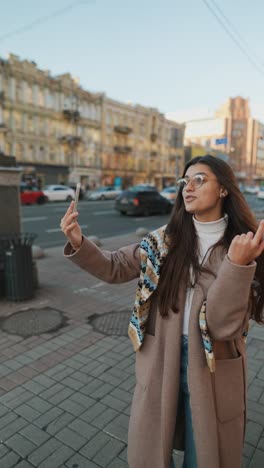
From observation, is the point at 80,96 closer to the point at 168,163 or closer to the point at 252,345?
the point at 168,163

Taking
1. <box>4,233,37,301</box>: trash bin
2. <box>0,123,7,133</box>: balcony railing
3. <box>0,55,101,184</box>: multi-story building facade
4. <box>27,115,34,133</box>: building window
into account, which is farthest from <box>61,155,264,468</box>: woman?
<box>27,115,34,133</box>: building window

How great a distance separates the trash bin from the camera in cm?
540

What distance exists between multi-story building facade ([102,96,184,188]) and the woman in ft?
145

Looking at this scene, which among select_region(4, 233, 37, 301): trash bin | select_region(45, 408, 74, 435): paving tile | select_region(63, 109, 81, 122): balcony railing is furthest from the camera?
select_region(63, 109, 81, 122): balcony railing

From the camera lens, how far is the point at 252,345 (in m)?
4.20

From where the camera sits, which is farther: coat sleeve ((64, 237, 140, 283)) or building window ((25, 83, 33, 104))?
building window ((25, 83, 33, 104))

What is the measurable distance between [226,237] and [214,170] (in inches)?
12.6

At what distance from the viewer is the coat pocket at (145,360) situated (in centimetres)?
170

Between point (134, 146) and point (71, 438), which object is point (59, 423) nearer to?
point (71, 438)

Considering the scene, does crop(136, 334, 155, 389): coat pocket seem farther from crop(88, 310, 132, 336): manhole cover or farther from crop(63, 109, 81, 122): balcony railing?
crop(63, 109, 81, 122): balcony railing

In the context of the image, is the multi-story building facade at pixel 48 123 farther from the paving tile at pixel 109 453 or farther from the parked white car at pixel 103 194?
the paving tile at pixel 109 453

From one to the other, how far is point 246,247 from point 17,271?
474cm

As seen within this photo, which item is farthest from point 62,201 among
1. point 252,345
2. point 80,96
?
point 252,345

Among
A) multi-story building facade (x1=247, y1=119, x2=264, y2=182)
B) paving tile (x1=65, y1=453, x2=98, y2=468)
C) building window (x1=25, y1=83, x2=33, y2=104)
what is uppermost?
building window (x1=25, y1=83, x2=33, y2=104)
